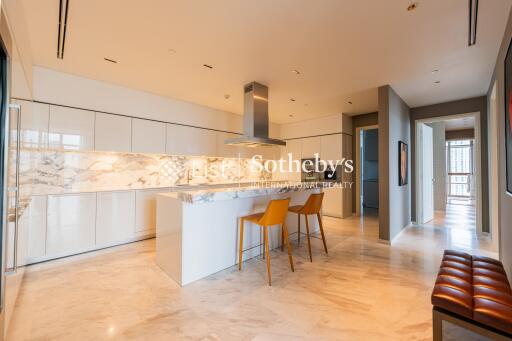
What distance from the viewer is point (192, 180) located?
485 cm

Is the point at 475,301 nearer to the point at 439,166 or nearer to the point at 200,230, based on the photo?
the point at 200,230

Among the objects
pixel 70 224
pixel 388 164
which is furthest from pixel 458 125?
pixel 70 224

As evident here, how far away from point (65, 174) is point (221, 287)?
2803mm

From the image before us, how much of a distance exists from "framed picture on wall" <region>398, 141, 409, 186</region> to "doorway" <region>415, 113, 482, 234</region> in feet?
1.73

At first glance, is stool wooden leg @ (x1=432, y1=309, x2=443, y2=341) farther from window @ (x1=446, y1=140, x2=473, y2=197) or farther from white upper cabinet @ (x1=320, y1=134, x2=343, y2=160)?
window @ (x1=446, y1=140, x2=473, y2=197)

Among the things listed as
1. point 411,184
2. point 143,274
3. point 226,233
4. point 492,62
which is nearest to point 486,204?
point 411,184

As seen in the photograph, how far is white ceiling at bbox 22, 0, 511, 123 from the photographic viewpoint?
6.46 ft

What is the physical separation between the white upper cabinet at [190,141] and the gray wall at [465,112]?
14.4 feet

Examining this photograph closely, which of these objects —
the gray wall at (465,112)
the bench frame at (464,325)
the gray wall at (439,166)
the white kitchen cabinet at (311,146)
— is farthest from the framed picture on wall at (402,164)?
the bench frame at (464,325)

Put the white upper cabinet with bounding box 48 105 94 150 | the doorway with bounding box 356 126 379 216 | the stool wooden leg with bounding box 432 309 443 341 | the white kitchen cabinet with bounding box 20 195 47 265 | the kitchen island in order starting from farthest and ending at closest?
the doorway with bounding box 356 126 379 216
the white upper cabinet with bounding box 48 105 94 150
the white kitchen cabinet with bounding box 20 195 47 265
the kitchen island
the stool wooden leg with bounding box 432 309 443 341

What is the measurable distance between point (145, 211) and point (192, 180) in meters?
1.25

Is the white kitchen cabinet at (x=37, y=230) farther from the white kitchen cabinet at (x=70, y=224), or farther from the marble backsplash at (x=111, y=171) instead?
the marble backsplash at (x=111, y=171)

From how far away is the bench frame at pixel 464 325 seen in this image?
121 centimetres

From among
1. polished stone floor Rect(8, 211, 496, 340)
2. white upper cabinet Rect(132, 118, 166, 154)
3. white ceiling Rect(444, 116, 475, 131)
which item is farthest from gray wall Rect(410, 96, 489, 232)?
white upper cabinet Rect(132, 118, 166, 154)
